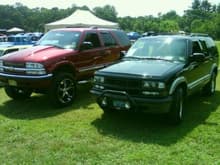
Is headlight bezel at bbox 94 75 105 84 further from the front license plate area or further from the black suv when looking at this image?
the front license plate area

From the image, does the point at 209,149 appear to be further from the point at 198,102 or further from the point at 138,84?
the point at 198,102

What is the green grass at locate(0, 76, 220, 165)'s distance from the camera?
500 centimetres

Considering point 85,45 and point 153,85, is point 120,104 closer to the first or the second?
point 153,85

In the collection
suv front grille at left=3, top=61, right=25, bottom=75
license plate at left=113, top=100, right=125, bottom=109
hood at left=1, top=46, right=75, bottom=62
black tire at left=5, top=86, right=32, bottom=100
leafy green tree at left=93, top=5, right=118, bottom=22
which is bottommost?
black tire at left=5, top=86, right=32, bottom=100

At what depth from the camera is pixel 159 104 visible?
5.84 meters

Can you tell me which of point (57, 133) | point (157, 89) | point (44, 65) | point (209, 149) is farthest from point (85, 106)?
point (209, 149)

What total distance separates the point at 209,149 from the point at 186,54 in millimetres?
2417

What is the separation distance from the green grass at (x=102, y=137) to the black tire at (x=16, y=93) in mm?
Result: 636

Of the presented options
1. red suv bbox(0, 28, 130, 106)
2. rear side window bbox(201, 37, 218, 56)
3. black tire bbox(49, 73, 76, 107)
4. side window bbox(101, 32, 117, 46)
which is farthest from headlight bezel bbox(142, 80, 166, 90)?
side window bbox(101, 32, 117, 46)

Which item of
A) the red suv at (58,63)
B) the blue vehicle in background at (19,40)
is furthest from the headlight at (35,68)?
the blue vehicle in background at (19,40)

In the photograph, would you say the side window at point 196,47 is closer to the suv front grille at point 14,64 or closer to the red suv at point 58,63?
the red suv at point 58,63

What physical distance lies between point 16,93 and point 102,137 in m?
3.76

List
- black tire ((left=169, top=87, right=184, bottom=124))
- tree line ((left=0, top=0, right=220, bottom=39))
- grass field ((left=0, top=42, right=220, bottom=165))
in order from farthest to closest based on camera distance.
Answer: tree line ((left=0, top=0, right=220, bottom=39)) < black tire ((left=169, top=87, right=184, bottom=124)) < grass field ((left=0, top=42, right=220, bottom=165))

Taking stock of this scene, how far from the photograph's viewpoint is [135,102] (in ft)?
19.5
